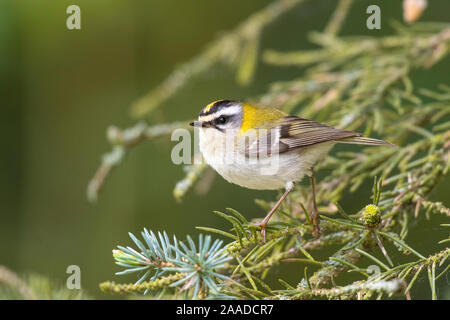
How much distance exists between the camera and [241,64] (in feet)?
5.55

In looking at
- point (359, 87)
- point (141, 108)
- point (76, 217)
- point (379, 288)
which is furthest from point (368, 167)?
point (76, 217)

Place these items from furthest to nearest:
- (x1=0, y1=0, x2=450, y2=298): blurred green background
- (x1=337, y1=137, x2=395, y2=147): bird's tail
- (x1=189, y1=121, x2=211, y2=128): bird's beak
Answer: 1. (x1=0, y1=0, x2=450, y2=298): blurred green background
2. (x1=189, y1=121, x2=211, y2=128): bird's beak
3. (x1=337, y1=137, x2=395, y2=147): bird's tail

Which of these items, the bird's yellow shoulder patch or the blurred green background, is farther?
the blurred green background

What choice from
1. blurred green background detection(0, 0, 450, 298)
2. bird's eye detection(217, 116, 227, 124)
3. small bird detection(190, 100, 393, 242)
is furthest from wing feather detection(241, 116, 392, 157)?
blurred green background detection(0, 0, 450, 298)

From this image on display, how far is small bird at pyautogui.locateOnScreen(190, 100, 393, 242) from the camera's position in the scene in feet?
3.71

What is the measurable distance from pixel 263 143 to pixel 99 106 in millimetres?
1532

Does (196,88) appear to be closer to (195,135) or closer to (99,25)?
(99,25)

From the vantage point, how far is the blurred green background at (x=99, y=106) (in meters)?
2.09

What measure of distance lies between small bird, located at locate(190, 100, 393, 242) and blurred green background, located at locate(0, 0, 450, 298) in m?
0.68

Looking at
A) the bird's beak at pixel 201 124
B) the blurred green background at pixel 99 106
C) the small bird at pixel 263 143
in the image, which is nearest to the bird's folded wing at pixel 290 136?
the small bird at pixel 263 143

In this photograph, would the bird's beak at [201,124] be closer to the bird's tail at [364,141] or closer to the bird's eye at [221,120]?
the bird's eye at [221,120]

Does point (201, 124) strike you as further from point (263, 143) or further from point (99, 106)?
point (99, 106)

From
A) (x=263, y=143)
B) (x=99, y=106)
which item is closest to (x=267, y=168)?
(x=263, y=143)

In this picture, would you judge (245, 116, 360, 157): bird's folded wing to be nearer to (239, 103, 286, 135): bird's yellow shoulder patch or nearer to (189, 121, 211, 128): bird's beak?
(239, 103, 286, 135): bird's yellow shoulder patch
